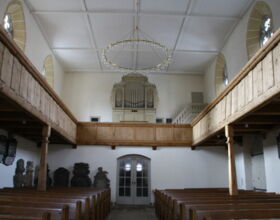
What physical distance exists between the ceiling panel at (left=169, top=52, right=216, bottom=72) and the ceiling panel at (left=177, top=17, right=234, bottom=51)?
0.85 m

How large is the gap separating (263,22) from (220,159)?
6.39 meters

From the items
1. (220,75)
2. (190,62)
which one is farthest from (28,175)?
(220,75)

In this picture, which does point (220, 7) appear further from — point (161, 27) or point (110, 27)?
point (110, 27)

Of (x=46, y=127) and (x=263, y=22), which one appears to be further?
(x=263, y=22)

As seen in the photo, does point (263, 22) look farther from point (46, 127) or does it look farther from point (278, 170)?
point (46, 127)

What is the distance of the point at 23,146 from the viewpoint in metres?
12.1

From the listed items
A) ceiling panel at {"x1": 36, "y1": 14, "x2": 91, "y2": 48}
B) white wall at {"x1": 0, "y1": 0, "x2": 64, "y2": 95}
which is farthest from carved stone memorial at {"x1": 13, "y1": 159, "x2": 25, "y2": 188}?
ceiling panel at {"x1": 36, "y1": 14, "x2": 91, "y2": 48}

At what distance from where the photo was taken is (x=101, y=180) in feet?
43.5

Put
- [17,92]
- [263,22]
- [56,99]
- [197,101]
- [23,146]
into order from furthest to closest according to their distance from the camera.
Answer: [197,101]
[23,146]
[263,22]
[56,99]
[17,92]

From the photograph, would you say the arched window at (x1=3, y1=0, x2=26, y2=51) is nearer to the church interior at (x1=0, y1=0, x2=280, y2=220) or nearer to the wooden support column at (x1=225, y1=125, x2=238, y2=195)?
the church interior at (x1=0, y1=0, x2=280, y2=220)

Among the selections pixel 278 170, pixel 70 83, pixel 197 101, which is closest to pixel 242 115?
pixel 278 170

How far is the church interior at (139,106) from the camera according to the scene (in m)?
9.13

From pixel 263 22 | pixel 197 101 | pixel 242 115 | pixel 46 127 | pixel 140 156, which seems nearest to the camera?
pixel 242 115

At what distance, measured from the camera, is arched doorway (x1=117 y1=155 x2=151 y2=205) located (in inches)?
528
